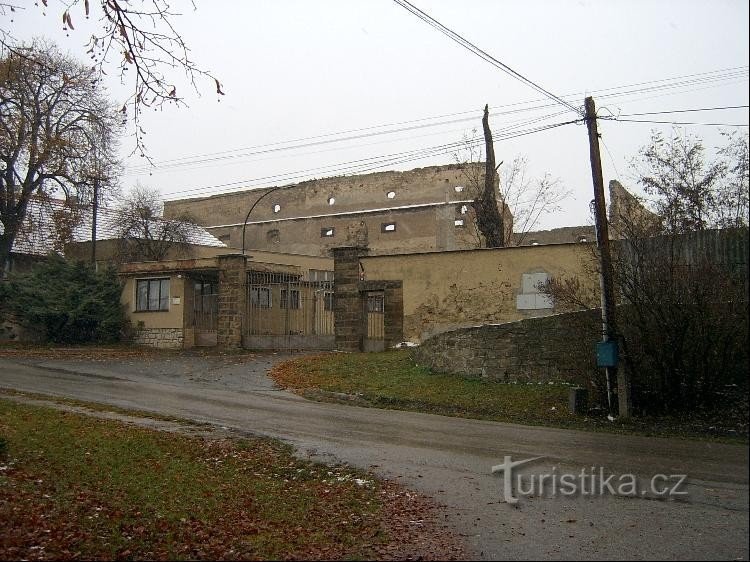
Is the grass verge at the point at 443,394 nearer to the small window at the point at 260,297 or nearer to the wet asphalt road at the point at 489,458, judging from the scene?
the wet asphalt road at the point at 489,458

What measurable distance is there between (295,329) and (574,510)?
22.6m

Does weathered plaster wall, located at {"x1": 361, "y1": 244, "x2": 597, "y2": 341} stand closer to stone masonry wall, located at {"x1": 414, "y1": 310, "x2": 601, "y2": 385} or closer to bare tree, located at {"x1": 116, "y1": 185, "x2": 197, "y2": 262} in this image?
stone masonry wall, located at {"x1": 414, "y1": 310, "x2": 601, "y2": 385}

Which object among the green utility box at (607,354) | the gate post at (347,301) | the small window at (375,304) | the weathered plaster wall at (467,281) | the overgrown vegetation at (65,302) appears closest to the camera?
the green utility box at (607,354)

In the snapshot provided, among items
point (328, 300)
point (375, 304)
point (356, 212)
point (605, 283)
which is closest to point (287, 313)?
point (328, 300)

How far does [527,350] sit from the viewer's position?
16.8m

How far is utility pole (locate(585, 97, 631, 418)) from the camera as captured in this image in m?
13.1

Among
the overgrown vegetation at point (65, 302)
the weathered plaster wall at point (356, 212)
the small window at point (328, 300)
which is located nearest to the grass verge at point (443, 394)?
the small window at point (328, 300)

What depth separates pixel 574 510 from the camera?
6.19m

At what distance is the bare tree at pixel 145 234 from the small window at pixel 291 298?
515 inches

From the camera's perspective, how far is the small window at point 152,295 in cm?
3059

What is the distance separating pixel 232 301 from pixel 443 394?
14.1m

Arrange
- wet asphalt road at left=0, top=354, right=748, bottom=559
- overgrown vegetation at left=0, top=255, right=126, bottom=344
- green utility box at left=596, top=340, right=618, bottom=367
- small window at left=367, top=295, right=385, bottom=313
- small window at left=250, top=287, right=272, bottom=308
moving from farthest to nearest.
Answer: overgrown vegetation at left=0, top=255, right=126, bottom=344 → small window at left=250, top=287, right=272, bottom=308 → small window at left=367, top=295, right=385, bottom=313 → green utility box at left=596, top=340, right=618, bottom=367 → wet asphalt road at left=0, top=354, right=748, bottom=559

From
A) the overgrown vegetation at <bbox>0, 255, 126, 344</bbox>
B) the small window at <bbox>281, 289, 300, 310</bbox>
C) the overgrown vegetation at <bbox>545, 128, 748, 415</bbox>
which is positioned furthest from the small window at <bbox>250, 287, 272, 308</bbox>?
the overgrown vegetation at <bbox>545, 128, 748, 415</bbox>

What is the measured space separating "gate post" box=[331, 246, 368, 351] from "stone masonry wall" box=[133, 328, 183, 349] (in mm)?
7770
